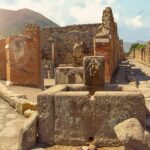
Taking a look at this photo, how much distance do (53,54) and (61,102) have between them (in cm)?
2768

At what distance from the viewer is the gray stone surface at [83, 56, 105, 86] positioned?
578cm

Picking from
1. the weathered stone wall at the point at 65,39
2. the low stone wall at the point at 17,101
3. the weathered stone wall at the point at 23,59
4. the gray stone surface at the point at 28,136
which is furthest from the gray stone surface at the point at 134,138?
the weathered stone wall at the point at 65,39

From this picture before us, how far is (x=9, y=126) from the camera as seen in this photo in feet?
20.7

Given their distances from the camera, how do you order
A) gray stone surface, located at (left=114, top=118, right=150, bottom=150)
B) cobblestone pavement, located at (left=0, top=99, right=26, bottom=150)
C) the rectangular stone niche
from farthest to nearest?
Answer: 1. cobblestone pavement, located at (left=0, top=99, right=26, bottom=150)
2. the rectangular stone niche
3. gray stone surface, located at (left=114, top=118, right=150, bottom=150)

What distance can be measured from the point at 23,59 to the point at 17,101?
4.98 meters

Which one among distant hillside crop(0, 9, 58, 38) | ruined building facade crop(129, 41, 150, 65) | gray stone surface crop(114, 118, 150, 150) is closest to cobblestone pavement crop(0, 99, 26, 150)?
gray stone surface crop(114, 118, 150, 150)

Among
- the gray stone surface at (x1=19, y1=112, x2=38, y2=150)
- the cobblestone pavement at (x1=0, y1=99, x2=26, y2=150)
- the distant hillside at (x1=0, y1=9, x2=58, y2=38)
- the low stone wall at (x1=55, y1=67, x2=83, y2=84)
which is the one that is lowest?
the cobblestone pavement at (x1=0, y1=99, x2=26, y2=150)

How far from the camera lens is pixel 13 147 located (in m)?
5.12

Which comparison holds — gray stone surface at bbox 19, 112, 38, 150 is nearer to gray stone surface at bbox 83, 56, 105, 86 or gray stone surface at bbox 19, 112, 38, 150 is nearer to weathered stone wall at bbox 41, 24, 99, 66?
gray stone surface at bbox 83, 56, 105, 86

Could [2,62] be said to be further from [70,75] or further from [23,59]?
[70,75]

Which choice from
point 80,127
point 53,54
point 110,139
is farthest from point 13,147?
point 53,54

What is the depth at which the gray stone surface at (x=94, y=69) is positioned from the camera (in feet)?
19.0

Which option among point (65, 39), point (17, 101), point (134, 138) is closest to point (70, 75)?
point (17, 101)

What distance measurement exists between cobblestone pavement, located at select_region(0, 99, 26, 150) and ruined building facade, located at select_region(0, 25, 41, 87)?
4.05 metres
